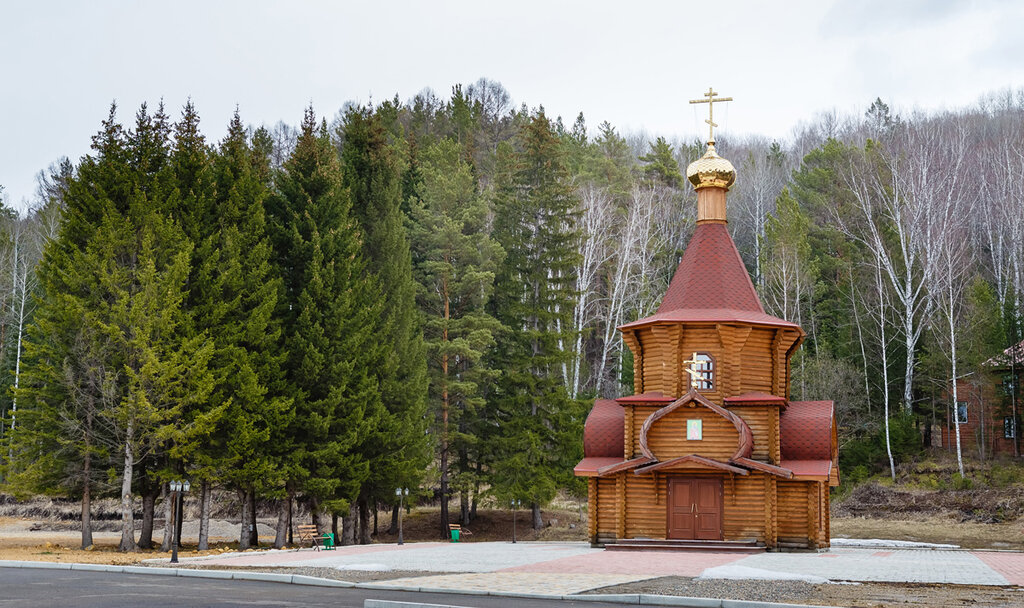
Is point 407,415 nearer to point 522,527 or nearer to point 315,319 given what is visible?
point 315,319

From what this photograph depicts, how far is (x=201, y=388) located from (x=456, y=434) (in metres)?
13.5

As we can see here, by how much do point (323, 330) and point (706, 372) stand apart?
36.4 ft

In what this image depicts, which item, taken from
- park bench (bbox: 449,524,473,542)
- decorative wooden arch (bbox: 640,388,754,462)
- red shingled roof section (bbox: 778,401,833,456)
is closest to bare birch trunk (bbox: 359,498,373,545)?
park bench (bbox: 449,524,473,542)

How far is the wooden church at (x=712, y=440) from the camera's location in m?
23.6

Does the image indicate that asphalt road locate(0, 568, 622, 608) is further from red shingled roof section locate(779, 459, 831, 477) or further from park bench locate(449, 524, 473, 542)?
park bench locate(449, 524, 473, 542)

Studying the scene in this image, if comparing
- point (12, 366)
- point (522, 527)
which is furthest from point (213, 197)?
point (12, 366)

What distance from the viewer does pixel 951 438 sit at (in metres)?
44.4

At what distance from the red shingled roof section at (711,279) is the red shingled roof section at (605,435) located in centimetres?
324

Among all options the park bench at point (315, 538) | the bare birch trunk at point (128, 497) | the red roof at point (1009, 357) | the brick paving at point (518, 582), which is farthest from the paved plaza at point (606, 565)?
the red roof at point (1009, 357)

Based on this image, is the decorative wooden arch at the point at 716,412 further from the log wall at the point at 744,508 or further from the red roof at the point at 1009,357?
the red roof at the point at 1009,357

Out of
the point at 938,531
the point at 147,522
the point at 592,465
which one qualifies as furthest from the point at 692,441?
the point at 147,522

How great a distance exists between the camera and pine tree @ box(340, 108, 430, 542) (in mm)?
30562

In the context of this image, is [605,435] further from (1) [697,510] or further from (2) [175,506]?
(2) [175,506]

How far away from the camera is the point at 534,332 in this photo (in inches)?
→ 1459
